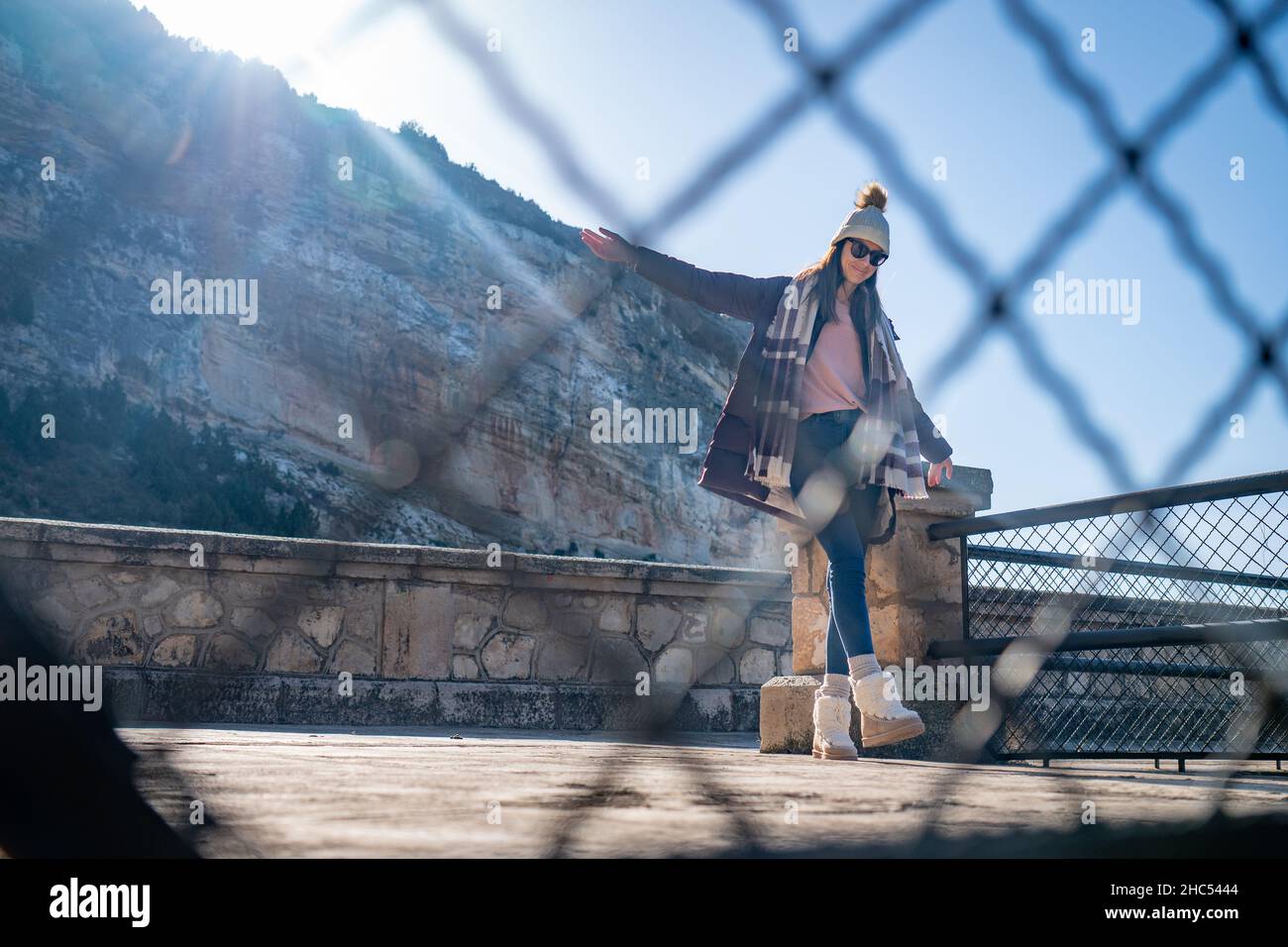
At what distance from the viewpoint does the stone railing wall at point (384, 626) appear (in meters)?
4.89

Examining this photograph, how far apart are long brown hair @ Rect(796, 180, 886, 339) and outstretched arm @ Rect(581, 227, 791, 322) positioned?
10cm

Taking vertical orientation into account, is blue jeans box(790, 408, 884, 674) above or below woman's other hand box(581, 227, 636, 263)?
below

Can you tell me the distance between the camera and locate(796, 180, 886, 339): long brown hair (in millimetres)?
3178

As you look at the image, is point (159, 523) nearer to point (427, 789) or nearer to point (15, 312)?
point (15, 312)

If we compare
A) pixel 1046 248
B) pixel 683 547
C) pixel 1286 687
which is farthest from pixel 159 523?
pixel 1046 248

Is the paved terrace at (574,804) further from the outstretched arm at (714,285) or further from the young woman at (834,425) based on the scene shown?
the outstretched arm at (714,285)

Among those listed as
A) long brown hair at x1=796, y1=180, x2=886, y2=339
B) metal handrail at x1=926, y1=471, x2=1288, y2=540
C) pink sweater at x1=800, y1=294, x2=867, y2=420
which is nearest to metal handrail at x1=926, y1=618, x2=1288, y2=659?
metal handrail at x1=926, y1=471, x2=1288, y2=540

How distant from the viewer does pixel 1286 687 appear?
15.3 feet

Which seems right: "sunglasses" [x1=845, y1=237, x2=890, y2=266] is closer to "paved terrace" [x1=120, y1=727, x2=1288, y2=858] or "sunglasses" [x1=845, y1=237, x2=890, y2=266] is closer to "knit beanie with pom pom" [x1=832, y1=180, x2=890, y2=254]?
"knit beanie with pom pom" [x1=832, y1=180, x2=890, y2=254]

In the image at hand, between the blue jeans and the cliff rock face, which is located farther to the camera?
the cliff rock face

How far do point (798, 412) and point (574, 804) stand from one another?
186 cm

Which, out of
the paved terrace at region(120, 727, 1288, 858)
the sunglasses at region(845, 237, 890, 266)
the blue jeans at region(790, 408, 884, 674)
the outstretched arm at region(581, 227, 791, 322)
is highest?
the sunglasses at region(845, 237, 890, 266)

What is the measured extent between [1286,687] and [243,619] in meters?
4.58

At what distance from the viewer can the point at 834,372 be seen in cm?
312
